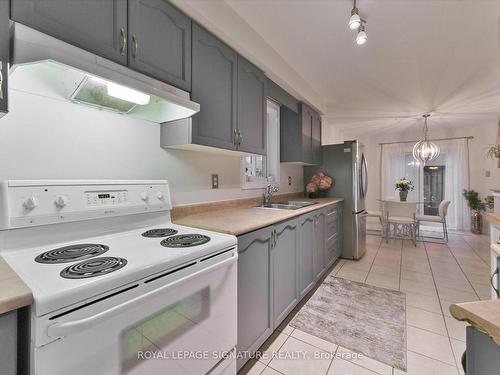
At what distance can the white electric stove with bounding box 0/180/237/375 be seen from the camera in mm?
602

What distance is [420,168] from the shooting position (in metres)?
5.66

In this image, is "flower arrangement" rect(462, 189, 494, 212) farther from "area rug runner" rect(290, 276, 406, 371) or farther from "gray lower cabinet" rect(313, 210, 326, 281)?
"gray lower cabinet" rect(313, 210, 326, 281)

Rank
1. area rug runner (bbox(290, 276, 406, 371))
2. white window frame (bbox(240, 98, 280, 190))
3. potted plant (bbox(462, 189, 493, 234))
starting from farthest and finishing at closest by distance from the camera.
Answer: potted plant (bbox(462, 189, 493, 234)), white window frame (bbox(240, 98, 280, 190)), area rug runner (bbox(290, 276, 406, 371))

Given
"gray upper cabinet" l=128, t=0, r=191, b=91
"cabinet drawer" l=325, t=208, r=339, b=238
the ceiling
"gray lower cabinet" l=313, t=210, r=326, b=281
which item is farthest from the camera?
"cabinet drawer" l=325, t=208, r=339, b=238

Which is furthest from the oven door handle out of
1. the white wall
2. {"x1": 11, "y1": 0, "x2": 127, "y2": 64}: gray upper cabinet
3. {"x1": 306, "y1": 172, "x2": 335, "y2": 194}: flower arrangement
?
{"x1": 306, "y1": 172, "x2": 335, "y2": 194}: flower arrangement

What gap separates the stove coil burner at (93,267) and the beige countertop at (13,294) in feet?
0.31

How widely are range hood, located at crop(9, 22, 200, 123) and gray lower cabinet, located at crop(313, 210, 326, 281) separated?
5.55 ft

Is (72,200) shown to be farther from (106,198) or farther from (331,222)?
(331,222)

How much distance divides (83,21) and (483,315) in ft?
5.36

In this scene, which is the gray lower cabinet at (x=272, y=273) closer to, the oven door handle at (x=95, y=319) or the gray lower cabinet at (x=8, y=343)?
the oven door handle at (x=95, y=319)

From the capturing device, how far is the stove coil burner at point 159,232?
119 cm

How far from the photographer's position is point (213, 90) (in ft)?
5.11

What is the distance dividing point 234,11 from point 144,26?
876 mm

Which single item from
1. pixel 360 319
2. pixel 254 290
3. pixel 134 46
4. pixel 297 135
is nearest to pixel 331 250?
pixel 360 319
